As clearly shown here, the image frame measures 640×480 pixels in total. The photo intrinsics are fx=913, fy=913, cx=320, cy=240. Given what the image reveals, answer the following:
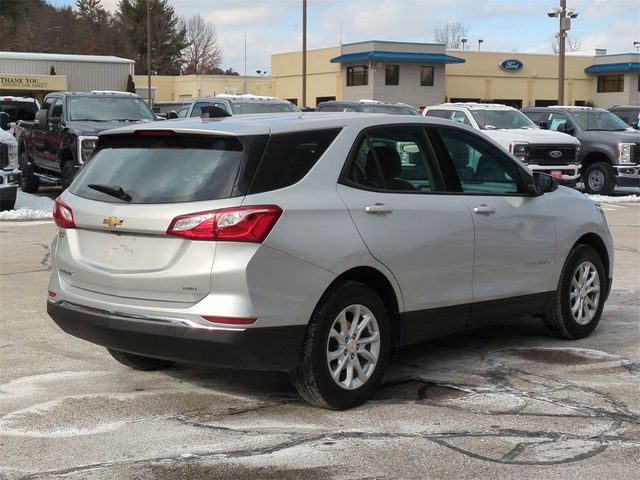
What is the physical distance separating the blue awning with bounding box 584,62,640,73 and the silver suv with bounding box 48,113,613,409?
6134 centimetres

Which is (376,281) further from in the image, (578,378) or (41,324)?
(41,324)

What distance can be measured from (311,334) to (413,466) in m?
1.01

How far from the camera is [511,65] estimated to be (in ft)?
208

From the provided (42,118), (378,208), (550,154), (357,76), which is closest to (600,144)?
(550,154)

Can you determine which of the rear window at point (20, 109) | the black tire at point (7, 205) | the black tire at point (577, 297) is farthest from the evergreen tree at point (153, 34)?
the black tire at point (577, 297)

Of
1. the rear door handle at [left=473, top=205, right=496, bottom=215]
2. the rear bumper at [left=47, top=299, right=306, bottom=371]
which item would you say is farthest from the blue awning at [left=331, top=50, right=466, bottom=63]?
the rear bumper at [left=47, top=299, right=306, bottom=371]

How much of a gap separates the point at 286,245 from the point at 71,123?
12.6 m

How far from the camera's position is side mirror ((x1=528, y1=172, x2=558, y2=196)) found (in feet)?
22.1

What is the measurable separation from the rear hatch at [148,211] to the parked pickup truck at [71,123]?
10.6 metres

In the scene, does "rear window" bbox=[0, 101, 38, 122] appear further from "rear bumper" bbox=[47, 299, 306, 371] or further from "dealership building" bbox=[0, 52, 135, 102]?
"dealership building" bbox=[0, 52, 135, 102]

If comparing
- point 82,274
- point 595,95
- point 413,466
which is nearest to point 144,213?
point 82,274

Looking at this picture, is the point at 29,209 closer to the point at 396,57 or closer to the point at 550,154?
the point at 550,154

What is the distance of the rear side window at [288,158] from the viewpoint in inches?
200

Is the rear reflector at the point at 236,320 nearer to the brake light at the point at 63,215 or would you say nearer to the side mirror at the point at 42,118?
the brake light at the point at 63,215
